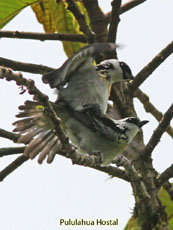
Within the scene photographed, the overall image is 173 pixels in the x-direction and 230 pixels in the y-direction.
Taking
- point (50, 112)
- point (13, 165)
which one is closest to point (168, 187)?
point (13, 165)

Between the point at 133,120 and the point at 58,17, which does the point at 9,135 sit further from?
the point at 58,17

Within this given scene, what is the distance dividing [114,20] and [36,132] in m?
1.10

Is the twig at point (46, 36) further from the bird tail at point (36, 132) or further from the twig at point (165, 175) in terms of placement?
the twig at point (165, 175)

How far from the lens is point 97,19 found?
450 cm

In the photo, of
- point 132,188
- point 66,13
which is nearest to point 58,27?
point 66,13

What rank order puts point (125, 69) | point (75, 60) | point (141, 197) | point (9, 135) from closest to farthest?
point (9, 135) < point (141, 197) < point (75, 60) < point (125, 69)

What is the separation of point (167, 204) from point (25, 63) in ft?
5.13

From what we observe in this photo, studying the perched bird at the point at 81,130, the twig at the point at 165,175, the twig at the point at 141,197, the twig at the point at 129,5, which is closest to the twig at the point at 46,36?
the twig at the point at 129,5

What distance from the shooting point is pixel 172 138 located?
4.73m

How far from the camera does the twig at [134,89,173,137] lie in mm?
4703

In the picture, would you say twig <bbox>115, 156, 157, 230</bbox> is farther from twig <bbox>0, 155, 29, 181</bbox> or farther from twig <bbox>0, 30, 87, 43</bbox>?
twig <bbox>0, 30, 87, 43</bbox>

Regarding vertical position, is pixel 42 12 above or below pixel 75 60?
above

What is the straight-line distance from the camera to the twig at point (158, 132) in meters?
3.71

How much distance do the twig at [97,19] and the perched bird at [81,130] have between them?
2.51 ft
